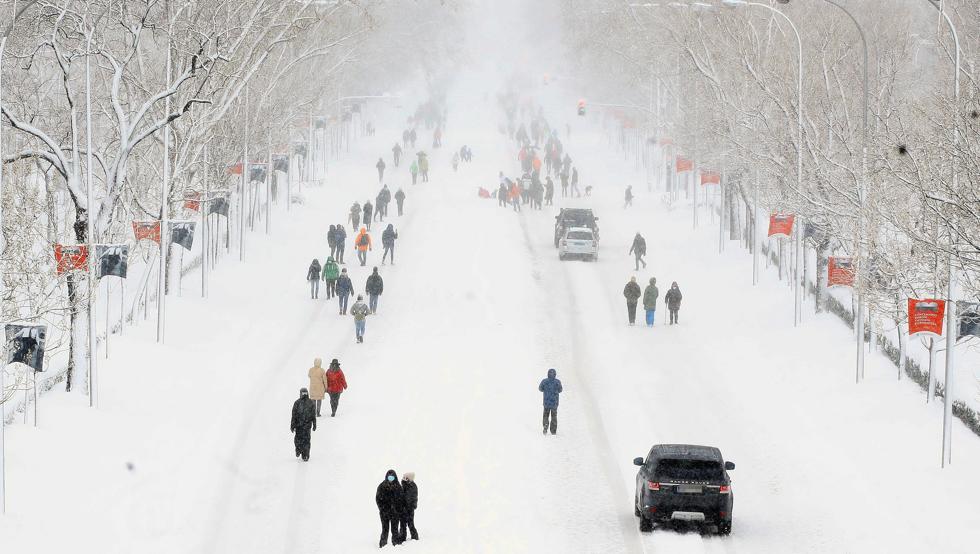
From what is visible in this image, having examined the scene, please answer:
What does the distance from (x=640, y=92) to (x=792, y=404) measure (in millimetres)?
59418

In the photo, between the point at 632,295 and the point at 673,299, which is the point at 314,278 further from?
the point at 673,299

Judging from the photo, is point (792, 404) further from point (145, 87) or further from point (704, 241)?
point (704, 241)

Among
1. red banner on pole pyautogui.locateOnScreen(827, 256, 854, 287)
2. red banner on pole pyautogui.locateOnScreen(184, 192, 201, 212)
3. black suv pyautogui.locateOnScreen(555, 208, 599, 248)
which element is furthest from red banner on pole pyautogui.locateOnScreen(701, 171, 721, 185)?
red banner on pole pyautogui.locateOnScreen(184, 192, 201, 212)

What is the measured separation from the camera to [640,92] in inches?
3526

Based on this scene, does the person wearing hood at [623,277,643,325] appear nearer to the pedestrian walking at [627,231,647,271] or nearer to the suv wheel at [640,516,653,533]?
the pedestrian walking at [627,231,647,271]

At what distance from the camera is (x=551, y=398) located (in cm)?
2853

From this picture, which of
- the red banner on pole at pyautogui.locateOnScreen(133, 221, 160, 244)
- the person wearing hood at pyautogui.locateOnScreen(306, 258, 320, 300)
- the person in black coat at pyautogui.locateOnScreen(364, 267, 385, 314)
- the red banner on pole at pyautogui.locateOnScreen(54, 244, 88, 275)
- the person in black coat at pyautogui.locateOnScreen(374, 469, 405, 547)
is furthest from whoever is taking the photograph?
the person wearing hood at pyautogui.locateOnScreen(306, 258, 320, 300)

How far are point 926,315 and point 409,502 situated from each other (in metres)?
10.4

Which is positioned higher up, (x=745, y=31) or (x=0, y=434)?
(x=745, y=31)

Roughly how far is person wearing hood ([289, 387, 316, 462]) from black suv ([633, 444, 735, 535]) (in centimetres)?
691

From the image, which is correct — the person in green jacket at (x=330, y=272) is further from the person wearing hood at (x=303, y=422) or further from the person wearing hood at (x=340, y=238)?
the person wearing hood at (x=303, y=422)

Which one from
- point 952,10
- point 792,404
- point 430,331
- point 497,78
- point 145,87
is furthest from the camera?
point 497,78

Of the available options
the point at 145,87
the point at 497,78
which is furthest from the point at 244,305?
the point at 497,78

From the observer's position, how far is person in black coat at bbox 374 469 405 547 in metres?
21.0
